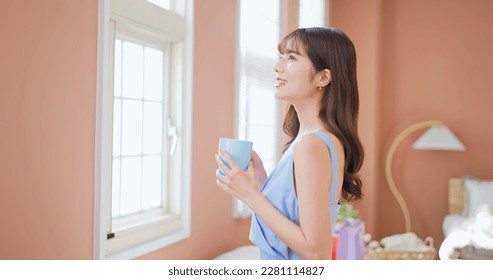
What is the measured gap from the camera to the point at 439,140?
424 cm

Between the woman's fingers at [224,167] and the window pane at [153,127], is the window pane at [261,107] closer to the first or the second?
the window pane at [153,127]

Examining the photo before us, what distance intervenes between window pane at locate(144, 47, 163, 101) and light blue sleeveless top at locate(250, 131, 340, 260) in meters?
1.21

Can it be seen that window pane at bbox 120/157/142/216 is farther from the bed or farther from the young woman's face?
the bed

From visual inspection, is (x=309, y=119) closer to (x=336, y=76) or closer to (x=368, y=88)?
(x=336, y=76)

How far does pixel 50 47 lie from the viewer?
1457 millimetres

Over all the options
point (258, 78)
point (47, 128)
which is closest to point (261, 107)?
point (258, 78)

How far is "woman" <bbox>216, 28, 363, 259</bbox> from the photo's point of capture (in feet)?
3.22

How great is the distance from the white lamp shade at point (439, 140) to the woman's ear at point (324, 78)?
3445 millimetres

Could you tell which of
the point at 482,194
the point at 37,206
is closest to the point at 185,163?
the point at 37,206

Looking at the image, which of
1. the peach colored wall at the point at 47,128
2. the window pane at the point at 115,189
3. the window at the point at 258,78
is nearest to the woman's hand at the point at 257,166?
the peach colored wall at the point at 47,128

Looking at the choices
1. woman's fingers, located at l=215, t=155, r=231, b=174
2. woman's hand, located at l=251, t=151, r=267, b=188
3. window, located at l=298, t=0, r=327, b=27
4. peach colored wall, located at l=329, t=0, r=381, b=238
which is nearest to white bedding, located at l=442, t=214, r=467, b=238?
peach colored wall, located at l=329, t=0, r=381, b=238

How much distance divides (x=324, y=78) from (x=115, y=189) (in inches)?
46.4

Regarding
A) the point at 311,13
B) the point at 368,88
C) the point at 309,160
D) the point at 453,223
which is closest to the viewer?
the point at 309,160
